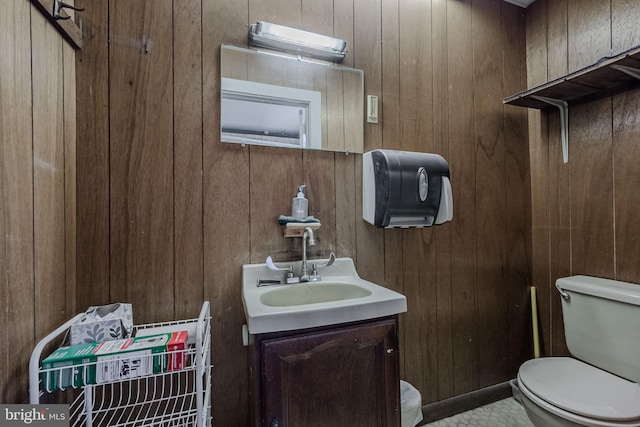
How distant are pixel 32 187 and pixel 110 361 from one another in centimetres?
53

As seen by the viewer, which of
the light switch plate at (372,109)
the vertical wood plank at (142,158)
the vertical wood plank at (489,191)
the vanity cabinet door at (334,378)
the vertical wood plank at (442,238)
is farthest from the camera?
the vertical wood plank at (489,191)

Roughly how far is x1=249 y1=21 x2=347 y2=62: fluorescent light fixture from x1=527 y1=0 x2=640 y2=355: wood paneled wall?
52.5 inches

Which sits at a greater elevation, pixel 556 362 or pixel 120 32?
pixel 120 32

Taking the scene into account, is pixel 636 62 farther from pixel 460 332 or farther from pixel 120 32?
Result: pixel 120 32

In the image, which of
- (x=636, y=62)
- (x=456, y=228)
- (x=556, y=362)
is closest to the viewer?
(x=636, y=62)

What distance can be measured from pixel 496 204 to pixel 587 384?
930mm

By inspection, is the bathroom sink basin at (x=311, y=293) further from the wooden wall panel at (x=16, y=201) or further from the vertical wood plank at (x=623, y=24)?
the vertical wood plank at (x=623, y=24)

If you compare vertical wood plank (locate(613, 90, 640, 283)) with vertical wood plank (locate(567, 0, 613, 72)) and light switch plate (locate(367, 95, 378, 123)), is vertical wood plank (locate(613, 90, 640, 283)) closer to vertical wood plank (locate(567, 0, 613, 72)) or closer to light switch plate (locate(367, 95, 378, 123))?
vertical wood plank (locate(567, 0, 613, 72))

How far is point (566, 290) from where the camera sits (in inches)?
58.4

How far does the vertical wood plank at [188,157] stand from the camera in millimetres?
1154

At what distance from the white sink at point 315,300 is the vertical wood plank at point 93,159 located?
525 mm

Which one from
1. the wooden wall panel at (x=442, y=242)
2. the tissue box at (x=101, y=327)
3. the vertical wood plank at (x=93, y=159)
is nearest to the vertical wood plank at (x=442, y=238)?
the wooden wall panel at (x=442, y=242)

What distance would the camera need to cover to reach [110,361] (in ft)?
2.38

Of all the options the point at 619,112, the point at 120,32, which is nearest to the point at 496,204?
the point at 619,112
